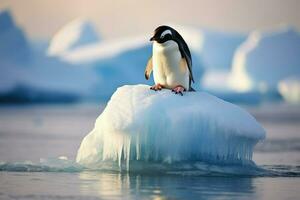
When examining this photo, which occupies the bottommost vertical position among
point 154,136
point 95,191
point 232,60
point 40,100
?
point 95,191

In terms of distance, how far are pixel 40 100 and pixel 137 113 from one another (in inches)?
824

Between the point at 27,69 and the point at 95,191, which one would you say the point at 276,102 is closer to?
the point at 27,69

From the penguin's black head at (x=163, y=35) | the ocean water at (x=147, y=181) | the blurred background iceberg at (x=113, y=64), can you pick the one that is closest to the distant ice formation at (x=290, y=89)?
the blurred background iceberg at (x=113, y=64)

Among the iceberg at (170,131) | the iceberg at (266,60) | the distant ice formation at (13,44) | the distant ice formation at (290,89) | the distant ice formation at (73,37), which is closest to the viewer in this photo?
the iceberg at (170,131)

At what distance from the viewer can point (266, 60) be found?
30.8m

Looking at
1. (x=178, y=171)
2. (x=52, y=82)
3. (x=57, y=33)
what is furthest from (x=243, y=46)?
(x=178, y=171)

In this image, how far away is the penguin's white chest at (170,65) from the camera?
7344 mm

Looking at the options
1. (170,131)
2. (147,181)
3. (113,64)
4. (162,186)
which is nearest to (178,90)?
(170,131)

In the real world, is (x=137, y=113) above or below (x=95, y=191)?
above

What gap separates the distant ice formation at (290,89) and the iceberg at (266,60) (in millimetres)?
201

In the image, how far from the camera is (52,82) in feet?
86.8

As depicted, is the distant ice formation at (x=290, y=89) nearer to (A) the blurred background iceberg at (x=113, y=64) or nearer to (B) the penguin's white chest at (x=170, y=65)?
(A) the blurred background iceberg at (x=113, y=64)

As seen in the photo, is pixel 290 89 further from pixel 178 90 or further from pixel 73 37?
pixel 178 90

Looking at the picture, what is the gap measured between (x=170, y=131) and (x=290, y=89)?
83.8 feet
